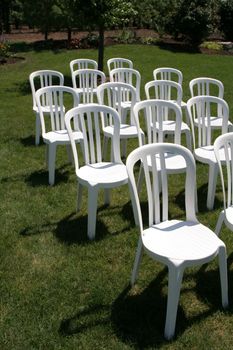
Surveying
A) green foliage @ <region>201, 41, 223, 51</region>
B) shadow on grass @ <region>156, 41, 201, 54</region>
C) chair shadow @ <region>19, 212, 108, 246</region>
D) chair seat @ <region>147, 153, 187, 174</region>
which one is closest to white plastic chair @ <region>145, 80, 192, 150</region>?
chair seat @ <region>147, 153, 187, 174</region>

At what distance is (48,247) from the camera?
4.36 metres

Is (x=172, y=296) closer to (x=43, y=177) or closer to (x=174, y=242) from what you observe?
(x=174, y=242)

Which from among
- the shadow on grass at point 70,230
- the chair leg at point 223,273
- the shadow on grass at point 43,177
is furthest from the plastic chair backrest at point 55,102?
the chair leg at point 223,273

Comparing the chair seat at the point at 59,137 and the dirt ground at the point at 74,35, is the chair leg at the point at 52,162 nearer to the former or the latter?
the chair seat at the point at 59,137

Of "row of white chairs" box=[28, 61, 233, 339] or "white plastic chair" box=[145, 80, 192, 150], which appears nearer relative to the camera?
"row of white chairs" box=[28, 61, 233, 339]

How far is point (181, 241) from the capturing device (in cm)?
334

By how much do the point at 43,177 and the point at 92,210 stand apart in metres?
1.76

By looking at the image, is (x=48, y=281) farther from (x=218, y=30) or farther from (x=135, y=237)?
(x=218, y=30)

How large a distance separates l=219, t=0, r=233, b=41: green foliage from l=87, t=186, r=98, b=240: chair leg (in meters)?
16.0

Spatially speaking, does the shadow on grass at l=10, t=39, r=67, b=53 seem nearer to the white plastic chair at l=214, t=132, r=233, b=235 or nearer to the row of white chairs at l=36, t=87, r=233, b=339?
the white plastic chair at l=214, t=132, r=233, b=235

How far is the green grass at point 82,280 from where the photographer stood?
3.23m

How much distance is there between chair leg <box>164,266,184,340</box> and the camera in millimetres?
3094

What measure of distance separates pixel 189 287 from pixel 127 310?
1.95 feet

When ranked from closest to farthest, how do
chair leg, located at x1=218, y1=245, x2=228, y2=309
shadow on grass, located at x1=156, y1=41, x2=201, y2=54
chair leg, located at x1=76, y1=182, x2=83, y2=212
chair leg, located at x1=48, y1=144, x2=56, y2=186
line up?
chair leg, located at x1=218, y1=245, x2=228, y2=309 → chair leg, located at x1=76, y1=182, x2=83, y2=212 → chair leg, located at x1=48, y1=144, x2=56, y2=186 → shadow on grass, located at x1=156, y1=41, x2=201, y2=54
